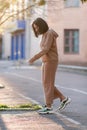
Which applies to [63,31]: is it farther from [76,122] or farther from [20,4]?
[76,122]

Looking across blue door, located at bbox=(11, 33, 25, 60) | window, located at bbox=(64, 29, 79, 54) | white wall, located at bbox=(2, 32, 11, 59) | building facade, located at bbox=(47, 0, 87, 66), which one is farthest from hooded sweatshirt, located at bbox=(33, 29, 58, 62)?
white wall, located at bbox=(2, 32, 11, 59)

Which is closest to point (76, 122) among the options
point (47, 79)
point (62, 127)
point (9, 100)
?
point (62, 127)

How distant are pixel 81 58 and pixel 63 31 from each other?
2.93 m

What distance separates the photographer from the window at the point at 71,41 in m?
41.4

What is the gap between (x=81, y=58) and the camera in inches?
1585

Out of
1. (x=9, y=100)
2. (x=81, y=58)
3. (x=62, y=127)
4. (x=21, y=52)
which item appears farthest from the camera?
(x=21, y=52)

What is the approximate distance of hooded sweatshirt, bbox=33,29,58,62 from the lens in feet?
36.6

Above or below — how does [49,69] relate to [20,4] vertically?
below

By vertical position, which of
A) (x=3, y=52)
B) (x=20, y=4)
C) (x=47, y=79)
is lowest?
(x=3, y=52)

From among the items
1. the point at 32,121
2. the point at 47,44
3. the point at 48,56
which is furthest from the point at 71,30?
the point at 32,121

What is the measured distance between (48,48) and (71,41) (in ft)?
101

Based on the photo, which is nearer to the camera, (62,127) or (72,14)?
(62,127)

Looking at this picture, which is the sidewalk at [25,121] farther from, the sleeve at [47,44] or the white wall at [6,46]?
the white wall at [6,46]

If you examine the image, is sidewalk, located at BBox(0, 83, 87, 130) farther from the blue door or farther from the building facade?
the blue door
